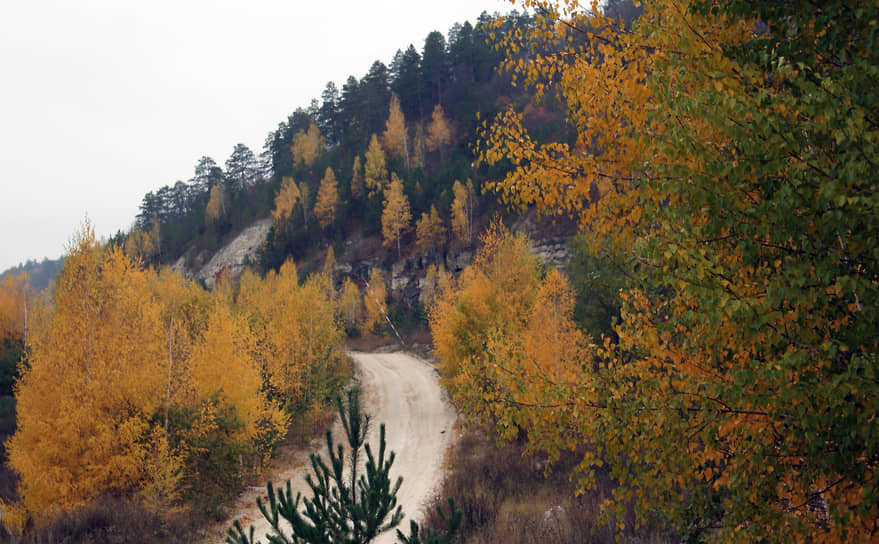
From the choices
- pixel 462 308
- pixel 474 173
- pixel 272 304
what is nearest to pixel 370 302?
pixel 474 173

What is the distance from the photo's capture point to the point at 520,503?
39.1ft

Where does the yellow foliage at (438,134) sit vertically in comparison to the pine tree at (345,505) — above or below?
above

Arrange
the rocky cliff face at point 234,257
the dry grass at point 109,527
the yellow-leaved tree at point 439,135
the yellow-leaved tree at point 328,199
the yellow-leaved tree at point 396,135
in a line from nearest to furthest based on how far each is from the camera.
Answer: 1. the dry grass at point 109,527
2. the yellow-leaved tree at point 328,199
3. the yellow-leaved tree at point 439,135
4. the yellow-leaved tree at point 396,135
5. the rocky cliff face at point 234,257

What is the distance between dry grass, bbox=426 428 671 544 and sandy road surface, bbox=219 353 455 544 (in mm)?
1365

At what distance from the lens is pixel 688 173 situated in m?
3.30

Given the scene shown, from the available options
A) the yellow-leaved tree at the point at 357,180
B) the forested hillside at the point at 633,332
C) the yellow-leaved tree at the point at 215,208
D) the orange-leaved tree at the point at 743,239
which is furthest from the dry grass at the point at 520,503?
the yellow-leaved tree at the point at 215,208

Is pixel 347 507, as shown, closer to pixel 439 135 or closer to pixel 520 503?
pixel 520 503

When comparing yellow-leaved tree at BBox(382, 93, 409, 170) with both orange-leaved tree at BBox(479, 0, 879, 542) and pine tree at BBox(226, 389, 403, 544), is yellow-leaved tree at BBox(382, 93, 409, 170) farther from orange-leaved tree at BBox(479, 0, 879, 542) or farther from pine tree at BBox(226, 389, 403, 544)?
pine tree at BBox(226, 389, 403, 544)

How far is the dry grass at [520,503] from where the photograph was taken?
8.80 m

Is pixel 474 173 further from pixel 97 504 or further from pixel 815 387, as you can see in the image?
pixel 815 387

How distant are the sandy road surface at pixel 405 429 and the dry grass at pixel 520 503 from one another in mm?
1365

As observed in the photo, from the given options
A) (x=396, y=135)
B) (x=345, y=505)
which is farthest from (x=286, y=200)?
(x=345, y=505)

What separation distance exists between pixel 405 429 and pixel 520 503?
549 inches

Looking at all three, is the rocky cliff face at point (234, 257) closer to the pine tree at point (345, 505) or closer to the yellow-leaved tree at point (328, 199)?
the yellow-leaved tree at point (328, 199)
